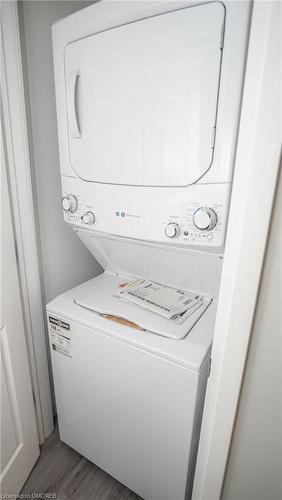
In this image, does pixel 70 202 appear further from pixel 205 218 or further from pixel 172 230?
pixel 205 218

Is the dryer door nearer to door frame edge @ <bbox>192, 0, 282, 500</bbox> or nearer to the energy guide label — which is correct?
door frame edge @ <bbox>192, 0, 282, 500</bbox>

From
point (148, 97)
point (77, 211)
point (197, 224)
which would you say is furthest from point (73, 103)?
point (197, 224)

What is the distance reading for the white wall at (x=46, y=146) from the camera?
1.32 meters

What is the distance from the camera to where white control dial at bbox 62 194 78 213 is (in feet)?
4.39

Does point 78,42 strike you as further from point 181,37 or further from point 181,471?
point 181,471

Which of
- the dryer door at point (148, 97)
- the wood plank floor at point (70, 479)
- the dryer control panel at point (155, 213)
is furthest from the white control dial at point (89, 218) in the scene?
the wood plank floor at point (70, 479)

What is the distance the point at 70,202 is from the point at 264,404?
1113 millimetres

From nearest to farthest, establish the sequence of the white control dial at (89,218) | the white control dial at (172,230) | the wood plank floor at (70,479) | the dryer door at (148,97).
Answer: the dryer door at (148,97)
the white control dial at (172,230)
the white control dial at (89,218)
the wood plank floor at (70,479)

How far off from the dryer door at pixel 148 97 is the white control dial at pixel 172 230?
0.51ft

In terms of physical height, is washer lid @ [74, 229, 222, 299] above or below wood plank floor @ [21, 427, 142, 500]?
above

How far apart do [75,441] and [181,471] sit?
2.34 ft

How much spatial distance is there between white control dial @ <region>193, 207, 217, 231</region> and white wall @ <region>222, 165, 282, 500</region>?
44 centimetres

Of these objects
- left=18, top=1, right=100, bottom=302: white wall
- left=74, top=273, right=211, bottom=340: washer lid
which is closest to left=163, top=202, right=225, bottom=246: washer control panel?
left=74, top=273, right=211, bottom=340: washer lid

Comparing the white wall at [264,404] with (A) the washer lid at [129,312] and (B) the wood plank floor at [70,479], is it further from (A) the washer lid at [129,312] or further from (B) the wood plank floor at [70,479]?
(B) the wood plank floor at [70,479]
